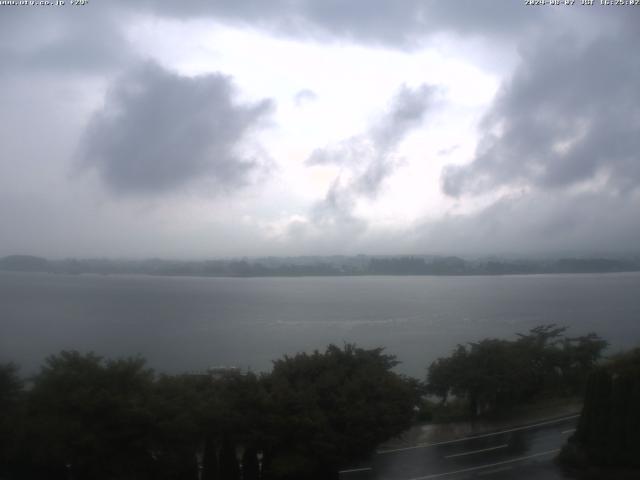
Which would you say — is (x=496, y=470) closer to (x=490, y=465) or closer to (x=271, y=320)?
(x=490, y=465)

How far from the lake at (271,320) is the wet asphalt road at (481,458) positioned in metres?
9.42

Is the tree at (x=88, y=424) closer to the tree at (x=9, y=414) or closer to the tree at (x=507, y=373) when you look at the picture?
the tree at (x=9, y=414)

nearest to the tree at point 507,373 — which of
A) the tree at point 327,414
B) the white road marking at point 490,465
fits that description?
the white road marking at point 490,465

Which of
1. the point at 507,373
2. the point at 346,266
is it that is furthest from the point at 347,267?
the point at 507,373

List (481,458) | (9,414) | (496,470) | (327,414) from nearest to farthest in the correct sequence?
1. (9,414)
2. (327,414)
3. (496,470)
4. (481,458)

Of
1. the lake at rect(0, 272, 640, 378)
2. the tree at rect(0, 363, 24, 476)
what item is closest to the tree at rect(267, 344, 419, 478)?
the tree at rect(0, 363, 24, 476)

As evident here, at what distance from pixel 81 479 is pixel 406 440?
23.1 ft

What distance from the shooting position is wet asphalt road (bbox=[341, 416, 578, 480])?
10703 mm

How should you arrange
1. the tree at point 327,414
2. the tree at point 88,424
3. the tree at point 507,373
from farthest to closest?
the tree at point 507,373
the tree at point 327,414
the tree at point 88,424

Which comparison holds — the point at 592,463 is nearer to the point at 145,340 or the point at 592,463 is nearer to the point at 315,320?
the point at 145,340

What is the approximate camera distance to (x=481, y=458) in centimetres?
1173

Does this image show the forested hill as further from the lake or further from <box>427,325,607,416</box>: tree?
<box>427,325,607,416</box>: tree

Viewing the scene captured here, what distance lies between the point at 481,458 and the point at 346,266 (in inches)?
3377

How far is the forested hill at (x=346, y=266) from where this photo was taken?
71000 millimetres
